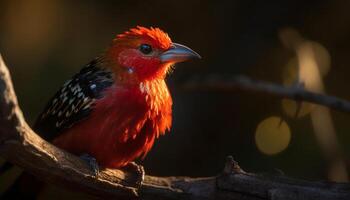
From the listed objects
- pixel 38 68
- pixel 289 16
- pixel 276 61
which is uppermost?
pixel 289 16

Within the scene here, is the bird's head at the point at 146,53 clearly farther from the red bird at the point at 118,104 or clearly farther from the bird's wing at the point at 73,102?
the bird's wing at the point at 73,102

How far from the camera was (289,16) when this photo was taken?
6.39m

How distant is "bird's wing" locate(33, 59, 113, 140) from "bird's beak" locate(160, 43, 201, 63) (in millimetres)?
402

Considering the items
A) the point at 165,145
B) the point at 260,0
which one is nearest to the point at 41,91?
the point at 165,145

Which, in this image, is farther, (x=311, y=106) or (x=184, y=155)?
(x=184, y=155)

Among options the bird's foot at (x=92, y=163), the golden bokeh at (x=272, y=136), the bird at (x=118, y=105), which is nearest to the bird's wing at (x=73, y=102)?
the bird at (x=118, y=105)

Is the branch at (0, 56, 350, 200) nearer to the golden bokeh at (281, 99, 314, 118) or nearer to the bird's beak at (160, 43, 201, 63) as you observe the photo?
the bird's beak at (160, 43, 201, 63)

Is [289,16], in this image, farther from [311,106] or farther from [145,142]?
[145,142]

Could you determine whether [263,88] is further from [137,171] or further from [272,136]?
[137,171]

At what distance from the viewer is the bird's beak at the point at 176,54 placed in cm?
466

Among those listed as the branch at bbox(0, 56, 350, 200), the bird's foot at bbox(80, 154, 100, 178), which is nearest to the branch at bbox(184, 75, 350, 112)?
the branch at bbox(0, 56, 350, 200)

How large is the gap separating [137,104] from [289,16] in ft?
8.43

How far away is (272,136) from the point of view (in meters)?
6.16

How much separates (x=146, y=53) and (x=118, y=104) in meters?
0.59
